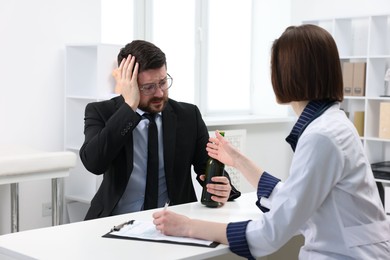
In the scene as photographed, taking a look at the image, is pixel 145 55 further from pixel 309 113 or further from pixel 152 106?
pixel 309 113

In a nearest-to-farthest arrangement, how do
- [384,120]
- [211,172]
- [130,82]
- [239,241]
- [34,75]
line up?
[239,241], [211,172], [130,82], [34,75], [384,120]

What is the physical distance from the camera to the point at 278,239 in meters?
1.65

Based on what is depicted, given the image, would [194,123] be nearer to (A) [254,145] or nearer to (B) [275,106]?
(A) [254,145]

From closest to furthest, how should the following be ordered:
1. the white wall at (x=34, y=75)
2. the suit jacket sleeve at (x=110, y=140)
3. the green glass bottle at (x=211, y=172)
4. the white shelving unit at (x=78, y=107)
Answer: the green glass bottle at (x=211, y=172)
the suit jacket sleeve at (x=110, y=140)
the white wall at (x=34, y=75)
the white shelving unit at (x=78, y=107)

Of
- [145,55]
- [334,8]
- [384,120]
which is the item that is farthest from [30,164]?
[334,8]

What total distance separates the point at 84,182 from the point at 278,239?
292cm

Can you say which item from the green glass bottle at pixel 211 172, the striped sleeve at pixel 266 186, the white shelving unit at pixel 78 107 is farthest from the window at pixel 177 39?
the striped sleeve at pixel 266 186

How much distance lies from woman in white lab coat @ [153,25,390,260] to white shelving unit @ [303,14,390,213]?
3.54 meters

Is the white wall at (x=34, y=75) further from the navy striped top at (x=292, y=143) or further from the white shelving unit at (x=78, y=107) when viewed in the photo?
the navy striped top at (x=292, y=143)

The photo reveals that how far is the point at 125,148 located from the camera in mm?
2514

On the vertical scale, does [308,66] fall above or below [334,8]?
below

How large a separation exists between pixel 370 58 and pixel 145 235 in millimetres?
3987

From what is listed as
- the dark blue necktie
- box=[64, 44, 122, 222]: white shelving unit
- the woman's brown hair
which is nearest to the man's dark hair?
the dark blue necktie

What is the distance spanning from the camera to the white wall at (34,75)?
405 cm
